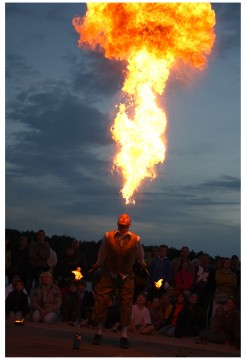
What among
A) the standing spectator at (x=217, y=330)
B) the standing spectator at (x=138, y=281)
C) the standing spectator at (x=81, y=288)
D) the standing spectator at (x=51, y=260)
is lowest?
the standing spectator at (x=217, y=330)

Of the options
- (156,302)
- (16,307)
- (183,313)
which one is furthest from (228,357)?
(16,307)

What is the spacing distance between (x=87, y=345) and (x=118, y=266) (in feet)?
4.58

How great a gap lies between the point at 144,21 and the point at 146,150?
10.1ft

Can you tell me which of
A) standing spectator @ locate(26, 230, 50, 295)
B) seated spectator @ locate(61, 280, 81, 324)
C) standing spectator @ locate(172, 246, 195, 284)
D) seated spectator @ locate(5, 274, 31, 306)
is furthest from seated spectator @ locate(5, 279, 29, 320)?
standing spectator @ locate(172, 246, 195, 284)

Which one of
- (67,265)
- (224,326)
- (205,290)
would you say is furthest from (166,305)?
(67,265)

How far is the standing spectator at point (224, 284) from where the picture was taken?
13.4 m

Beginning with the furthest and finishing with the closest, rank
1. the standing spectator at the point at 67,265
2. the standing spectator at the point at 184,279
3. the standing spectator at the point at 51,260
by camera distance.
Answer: the standing spectator at the point at 51,260, the standing spectator at the point at 67,265, the standing spectator at the point at 184,279

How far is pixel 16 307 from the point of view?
14.0 metres

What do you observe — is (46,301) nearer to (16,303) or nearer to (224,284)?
(16,303)

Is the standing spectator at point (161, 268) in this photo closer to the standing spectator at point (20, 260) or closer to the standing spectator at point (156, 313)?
the standing spectator at point (156, 313)

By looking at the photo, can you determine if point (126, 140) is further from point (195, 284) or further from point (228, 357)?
point (228, 357)

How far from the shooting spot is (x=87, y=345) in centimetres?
992

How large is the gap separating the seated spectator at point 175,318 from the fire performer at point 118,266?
286 cm

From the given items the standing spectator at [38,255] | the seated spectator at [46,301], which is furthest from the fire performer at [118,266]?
the standing spectator at [38,255]
